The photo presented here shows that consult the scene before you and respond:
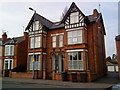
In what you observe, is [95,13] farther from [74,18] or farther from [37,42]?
[37,42]

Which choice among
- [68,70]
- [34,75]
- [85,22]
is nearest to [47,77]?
[34,75]

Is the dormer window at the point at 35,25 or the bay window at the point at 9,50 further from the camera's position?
the bay window at the point at 9,50

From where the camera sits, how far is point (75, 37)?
19766mm

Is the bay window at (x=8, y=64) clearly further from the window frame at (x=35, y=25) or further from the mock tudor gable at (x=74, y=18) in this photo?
the mock tudor gable at (x=74, y=18)

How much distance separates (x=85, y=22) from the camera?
1983 centimetres

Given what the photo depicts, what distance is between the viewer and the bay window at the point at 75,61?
18.8 meters

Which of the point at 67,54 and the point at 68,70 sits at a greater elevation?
the point at 67,54

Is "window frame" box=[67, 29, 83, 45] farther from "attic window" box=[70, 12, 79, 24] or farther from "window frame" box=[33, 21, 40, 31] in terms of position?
"window frame" box=[33, 21, 40, 31]

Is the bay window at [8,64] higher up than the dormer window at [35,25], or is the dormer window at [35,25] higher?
the dormer window at [35,25]

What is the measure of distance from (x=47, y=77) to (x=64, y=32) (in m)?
7.57

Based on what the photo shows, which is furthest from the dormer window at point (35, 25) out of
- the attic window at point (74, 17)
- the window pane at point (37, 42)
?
the attic window at point (74, 17)

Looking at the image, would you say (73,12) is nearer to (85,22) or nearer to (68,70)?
(85,22)

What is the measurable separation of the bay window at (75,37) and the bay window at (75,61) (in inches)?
68.4

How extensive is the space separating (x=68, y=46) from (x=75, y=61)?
7.86 ft
